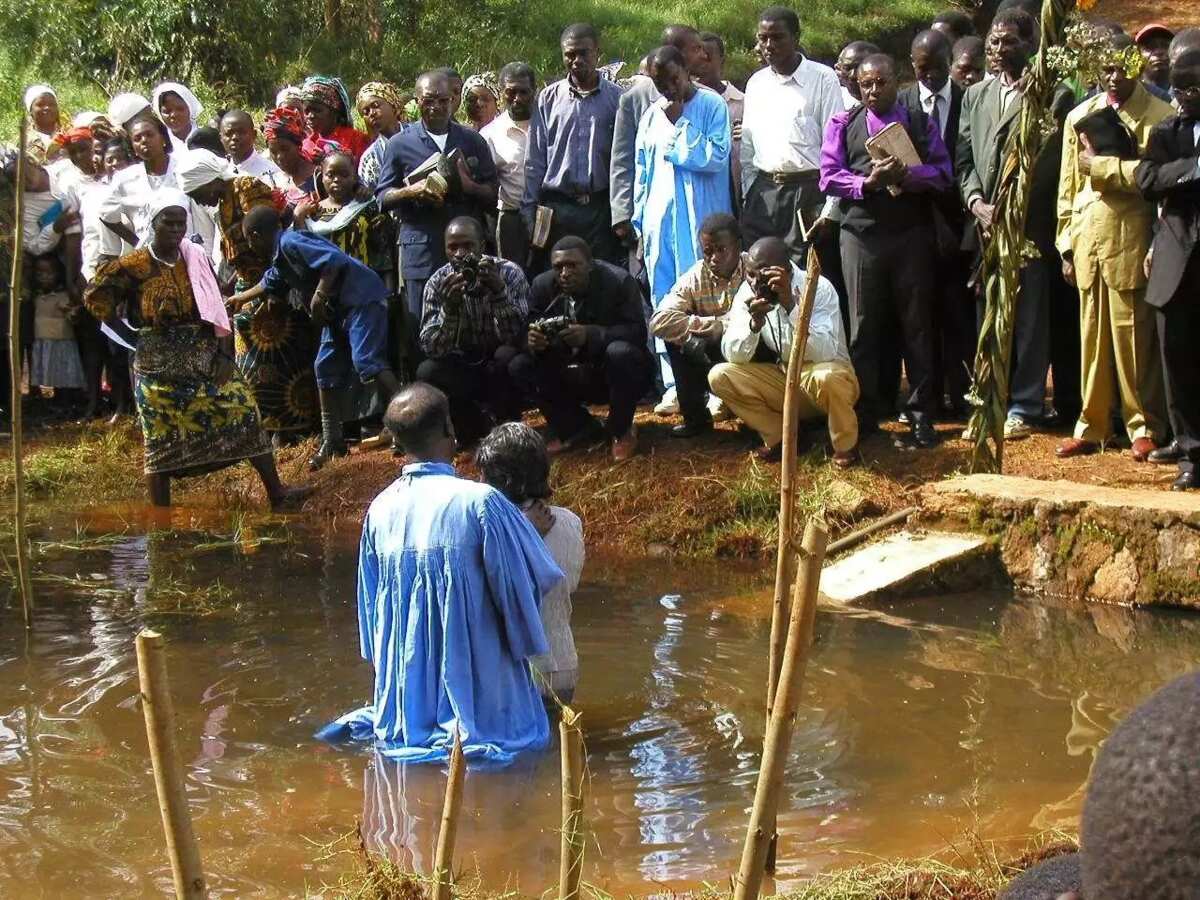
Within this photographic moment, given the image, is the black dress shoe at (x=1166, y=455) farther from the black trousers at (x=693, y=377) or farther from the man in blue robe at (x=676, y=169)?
the man in blue robe at (x=676, y=169)

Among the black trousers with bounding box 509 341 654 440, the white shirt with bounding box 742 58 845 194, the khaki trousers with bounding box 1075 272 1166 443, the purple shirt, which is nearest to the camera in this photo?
the khaki trousers with bounding box 1075 272 1166 443

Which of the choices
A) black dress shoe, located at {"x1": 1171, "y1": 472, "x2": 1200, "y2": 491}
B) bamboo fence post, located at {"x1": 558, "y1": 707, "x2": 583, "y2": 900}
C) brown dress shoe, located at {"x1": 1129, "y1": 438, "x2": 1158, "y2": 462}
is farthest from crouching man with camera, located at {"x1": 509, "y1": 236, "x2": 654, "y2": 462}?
bamboo fence post, located at {"x1": 558, "y1": 707, "x2": 583, "y2": 900}

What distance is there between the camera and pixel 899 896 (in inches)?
161

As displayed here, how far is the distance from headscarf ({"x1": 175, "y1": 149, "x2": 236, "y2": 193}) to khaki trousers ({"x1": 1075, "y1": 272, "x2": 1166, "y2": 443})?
5.65 metres

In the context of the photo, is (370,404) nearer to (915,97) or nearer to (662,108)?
(662,108)

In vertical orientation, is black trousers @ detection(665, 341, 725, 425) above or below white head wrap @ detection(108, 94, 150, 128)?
below

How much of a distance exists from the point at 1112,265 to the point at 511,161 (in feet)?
13.8

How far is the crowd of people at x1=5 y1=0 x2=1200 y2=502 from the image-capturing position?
27.9 feet

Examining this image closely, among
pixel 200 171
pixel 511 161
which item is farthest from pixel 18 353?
pixel 511 161

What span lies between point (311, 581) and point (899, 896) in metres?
4.86

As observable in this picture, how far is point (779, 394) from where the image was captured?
29.3ft

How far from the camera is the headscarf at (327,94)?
37.2 feet

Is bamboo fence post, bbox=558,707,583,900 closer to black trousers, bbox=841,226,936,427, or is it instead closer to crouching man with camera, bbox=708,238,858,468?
crouching man with camera, bbox=708,238,858,468

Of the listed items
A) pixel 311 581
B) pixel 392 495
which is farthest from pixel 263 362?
pixel 392 495
